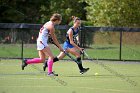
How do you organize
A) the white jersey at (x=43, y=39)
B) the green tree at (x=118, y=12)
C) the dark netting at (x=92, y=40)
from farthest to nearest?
1. the green tree at (x=118, y=12)
2. the dark netting at (x=92, y=40)
3. the white jersey at (x=43, y=39)

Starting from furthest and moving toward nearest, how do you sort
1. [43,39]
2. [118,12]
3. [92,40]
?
1. [118,12]
2. [92,40]
3. [43,39]

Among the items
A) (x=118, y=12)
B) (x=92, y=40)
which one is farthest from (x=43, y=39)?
(x=118, y=12)

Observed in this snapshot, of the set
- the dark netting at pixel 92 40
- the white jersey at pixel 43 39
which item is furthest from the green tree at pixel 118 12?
the white jersey at pixel 43 39

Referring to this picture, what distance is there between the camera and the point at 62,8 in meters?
52.5

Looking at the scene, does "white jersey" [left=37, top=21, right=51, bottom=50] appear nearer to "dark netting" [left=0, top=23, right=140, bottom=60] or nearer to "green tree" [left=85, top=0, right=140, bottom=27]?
"dark netting" [left=0, top=23, right=140, bottom=60]

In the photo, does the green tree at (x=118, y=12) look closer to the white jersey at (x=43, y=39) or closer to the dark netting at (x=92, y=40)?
the dark netting at (x=92, y=40)

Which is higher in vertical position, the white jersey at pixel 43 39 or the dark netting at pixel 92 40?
the white jersey at pixel 43 39

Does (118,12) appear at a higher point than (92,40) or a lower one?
lower

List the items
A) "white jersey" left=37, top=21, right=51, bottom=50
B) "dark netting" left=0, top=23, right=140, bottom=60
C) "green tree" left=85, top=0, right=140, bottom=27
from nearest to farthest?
"white jersey" left=37, top=21, right=51, bottom=50, "dark netting" left=0, top=23, right=140, bottom=60, "green tree" left=85, top=0, right=140, bottom=27

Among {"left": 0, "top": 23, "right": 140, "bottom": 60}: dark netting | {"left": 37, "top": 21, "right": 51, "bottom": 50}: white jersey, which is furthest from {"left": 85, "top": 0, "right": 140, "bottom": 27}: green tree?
{"left": 37, "top": 21, "right": 51, "bottom": 50}: white jersey

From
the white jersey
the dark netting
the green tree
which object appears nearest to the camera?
the white jersey

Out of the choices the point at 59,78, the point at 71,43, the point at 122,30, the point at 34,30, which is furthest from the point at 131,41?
the point at 59,78

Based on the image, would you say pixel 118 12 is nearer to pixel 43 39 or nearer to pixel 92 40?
pixel 92 40

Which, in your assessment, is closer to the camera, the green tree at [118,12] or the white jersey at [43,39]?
the white jersey at [43,39]
